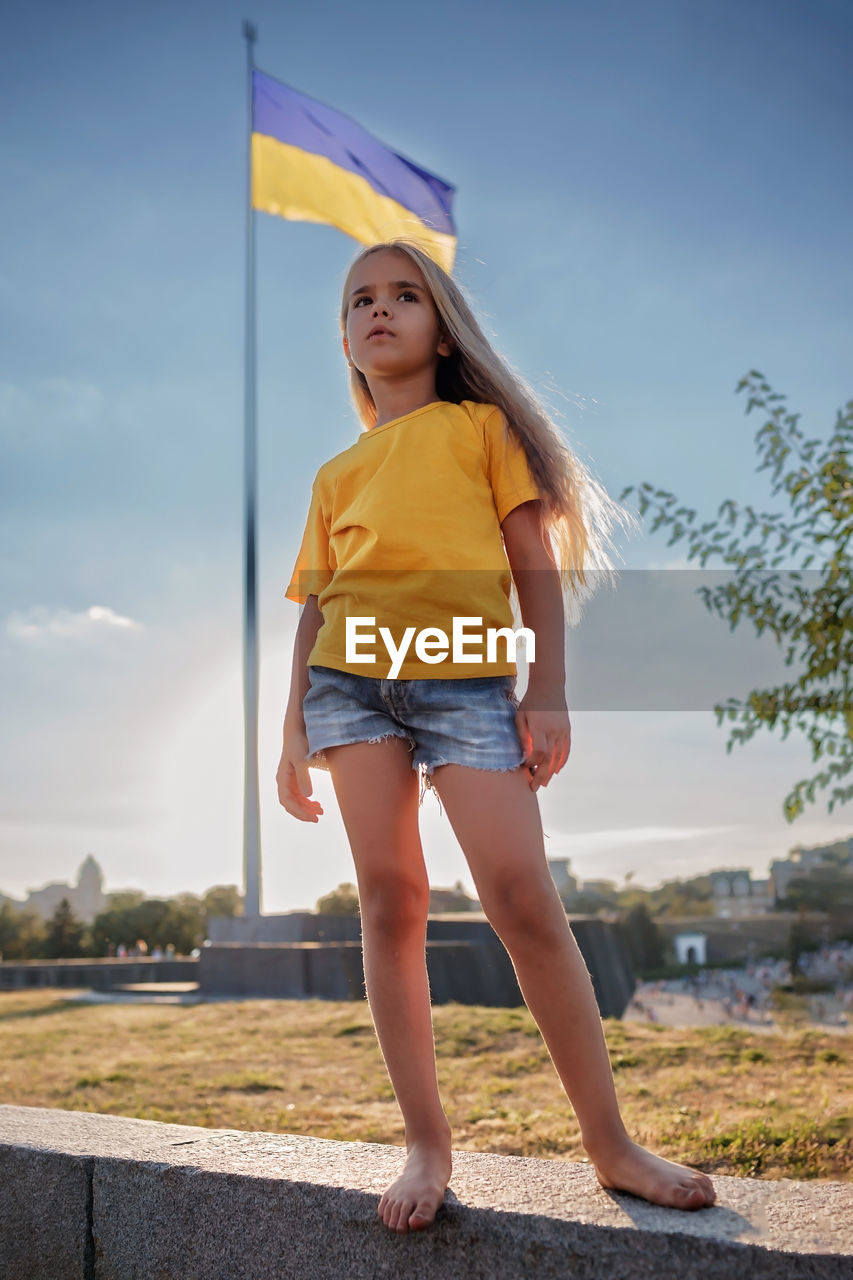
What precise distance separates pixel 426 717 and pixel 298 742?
0.98ft

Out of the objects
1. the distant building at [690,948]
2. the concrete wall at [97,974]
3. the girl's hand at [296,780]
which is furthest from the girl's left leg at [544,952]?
the concrete wall at [97,974]

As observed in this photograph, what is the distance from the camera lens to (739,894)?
6.72 metres

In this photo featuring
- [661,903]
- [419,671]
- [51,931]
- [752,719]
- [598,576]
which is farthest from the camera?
[51,931]

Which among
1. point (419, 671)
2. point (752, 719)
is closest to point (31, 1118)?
point (419, 671)

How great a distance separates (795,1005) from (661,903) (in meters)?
3.57

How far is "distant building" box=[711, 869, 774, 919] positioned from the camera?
Result: 6211 millimetres

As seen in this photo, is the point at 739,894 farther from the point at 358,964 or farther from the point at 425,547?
the point at 425,547

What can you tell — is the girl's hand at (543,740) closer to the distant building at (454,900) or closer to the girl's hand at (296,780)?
the girl's hand at (296,780)

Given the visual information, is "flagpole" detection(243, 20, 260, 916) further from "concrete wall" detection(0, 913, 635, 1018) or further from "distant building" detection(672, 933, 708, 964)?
"distant building" detection(672, 933, 708, 964)

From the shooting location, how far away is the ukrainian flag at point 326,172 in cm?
1072

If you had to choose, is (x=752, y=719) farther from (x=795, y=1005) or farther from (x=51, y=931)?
(x=51, y=931)

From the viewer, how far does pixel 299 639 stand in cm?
183

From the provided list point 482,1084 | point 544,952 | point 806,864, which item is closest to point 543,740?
point 544,952

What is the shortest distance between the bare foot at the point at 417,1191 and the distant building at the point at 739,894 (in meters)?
4.98
